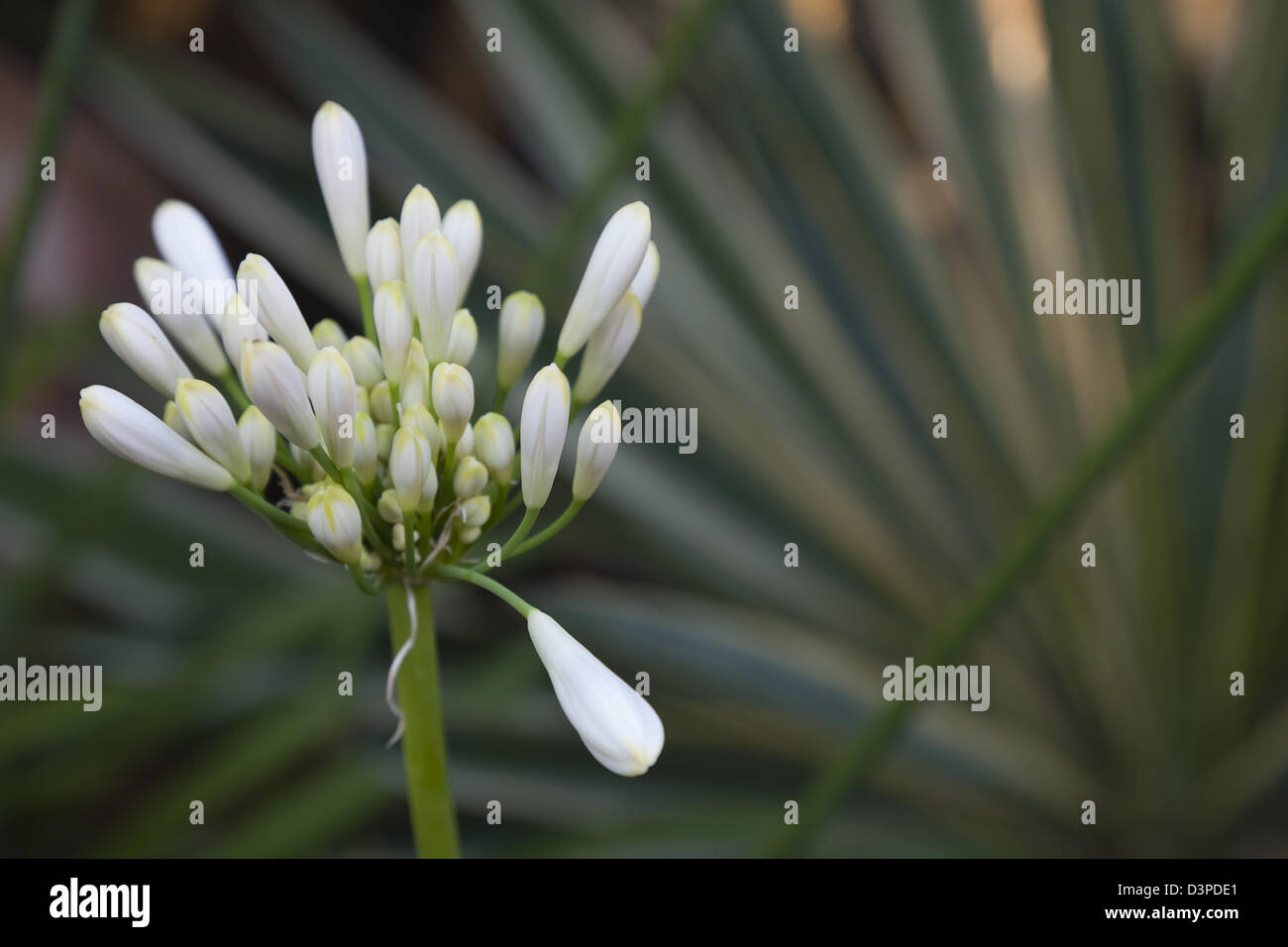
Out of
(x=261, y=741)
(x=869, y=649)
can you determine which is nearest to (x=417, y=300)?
(x=261, y=741)

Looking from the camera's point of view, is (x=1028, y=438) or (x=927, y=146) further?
(x=927, y=146)

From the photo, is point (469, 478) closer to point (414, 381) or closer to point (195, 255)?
point (414, 381)

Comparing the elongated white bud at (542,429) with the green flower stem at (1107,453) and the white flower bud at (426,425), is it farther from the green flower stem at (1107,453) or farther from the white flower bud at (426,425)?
the green flower stem at (1107,453)

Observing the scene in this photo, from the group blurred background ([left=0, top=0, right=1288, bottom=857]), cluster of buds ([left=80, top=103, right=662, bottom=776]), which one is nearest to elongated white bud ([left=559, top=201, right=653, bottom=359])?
cluster of buds ([left=80, top=103, right=662, bottom=776])

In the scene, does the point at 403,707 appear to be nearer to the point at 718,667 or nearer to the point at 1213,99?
the point at 718,667

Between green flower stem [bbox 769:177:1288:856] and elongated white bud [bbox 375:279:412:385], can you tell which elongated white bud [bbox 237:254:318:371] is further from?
green flower stem [bbox 769:177:1288:856]
